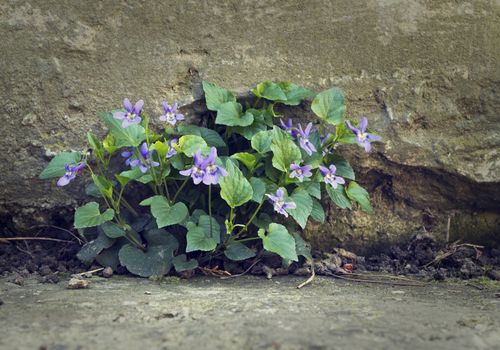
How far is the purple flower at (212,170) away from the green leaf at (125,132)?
1.15ft

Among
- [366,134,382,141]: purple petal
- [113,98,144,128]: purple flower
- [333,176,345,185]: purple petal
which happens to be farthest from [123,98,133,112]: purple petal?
[366,134,382,141]: purple petal

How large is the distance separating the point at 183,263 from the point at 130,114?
2.21 feet

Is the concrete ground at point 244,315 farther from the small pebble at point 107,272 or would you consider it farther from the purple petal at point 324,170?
the purple petal at point 324,170

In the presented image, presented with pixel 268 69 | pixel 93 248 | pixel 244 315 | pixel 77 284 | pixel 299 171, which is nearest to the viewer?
pixel 244 315

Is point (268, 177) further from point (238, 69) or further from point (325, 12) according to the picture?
point (325, 12)

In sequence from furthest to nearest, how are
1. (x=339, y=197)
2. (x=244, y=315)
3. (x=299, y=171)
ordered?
(x=339, y=197)
(x=299, y=171)
(x=244, y=315)

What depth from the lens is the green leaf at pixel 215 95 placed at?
132 inches

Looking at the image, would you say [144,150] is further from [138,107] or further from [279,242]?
[279,242]

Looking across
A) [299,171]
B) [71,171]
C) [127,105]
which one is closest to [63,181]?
[71,171]

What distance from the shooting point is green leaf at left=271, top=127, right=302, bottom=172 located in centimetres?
321

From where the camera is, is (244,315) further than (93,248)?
No

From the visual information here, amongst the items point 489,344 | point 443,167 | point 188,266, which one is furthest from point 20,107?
point 489,344

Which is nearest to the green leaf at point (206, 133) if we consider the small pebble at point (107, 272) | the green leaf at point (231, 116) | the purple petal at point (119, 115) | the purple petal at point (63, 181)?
the green leaf at point (231, 116)

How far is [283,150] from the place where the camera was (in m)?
3.22
